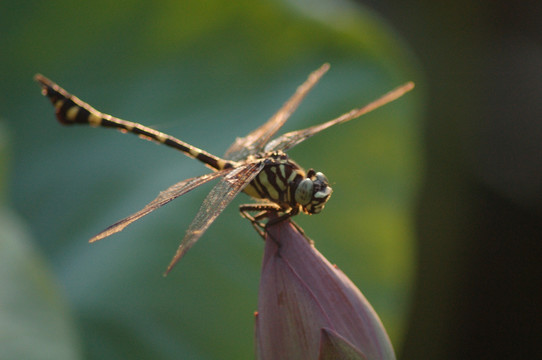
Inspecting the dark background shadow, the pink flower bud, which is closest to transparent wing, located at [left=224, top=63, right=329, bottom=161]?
the pink flower bud

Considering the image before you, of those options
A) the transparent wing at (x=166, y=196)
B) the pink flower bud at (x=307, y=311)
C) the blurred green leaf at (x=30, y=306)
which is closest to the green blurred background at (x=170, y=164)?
the blurred green leaf at (x=30, y=306)

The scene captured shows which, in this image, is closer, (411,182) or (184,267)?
(184,267)

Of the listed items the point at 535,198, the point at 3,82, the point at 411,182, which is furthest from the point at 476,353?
the point at 3,82

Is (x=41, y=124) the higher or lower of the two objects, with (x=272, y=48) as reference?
lower

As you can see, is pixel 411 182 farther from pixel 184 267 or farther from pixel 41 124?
pixel 41 124

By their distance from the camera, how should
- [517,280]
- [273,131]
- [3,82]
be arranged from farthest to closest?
1. [517,280]
2. [3,82]
3. [273,131]

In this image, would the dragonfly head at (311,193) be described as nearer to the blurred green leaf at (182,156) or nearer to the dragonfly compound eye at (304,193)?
the dragonfly compound eye at (304,193)

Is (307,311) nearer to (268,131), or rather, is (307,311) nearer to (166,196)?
(166,196)
